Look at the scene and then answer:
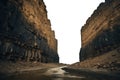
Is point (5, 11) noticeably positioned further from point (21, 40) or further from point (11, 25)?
point (21, 40)

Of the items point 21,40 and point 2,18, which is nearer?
point 2,18

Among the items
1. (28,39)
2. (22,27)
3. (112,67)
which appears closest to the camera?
(112,67)

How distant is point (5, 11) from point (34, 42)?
636 inches

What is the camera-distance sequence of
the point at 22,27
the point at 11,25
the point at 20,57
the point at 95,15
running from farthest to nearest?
the point at 95,15
the point at 22,27
the point at 20,57
the point at 11,25

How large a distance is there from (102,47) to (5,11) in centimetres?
2610

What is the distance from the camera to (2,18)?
3112 centimetres

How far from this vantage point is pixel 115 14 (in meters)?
45.2

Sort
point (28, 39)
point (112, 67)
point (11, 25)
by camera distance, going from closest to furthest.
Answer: point (112, 67) < point (11, 25) < point (28, 39)

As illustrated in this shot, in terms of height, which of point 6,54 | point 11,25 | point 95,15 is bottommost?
point 6,54

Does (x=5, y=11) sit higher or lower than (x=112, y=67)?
higher

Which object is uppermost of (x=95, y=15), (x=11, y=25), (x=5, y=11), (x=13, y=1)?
(x=95, y=15)

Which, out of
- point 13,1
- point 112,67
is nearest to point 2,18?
point 13,1

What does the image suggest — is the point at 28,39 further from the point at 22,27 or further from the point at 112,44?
the point at 112,44

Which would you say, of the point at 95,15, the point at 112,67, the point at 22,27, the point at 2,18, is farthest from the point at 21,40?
the point at 95,15
